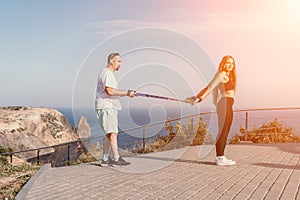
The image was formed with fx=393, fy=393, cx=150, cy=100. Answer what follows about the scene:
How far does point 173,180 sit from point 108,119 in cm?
152

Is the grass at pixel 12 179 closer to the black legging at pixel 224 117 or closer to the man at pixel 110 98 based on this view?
the man at pixel 110 98

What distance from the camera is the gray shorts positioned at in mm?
6527

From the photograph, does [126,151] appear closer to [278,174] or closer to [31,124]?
[278,174]

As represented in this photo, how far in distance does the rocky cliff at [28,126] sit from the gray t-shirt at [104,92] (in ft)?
132

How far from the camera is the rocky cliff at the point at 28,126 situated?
160 ft

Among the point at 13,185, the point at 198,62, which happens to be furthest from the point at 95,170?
the point at 198,62

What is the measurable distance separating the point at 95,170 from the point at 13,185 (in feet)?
4.41

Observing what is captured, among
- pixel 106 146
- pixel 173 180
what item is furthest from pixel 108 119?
pixel 173 180

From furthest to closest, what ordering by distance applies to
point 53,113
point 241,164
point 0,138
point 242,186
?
point 53,113 < point 0,138 < point 241,164 < point 242,186

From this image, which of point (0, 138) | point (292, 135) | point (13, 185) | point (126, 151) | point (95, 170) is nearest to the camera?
point (13, 185)

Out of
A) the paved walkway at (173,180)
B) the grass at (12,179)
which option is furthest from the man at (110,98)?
the grass at (12,179)

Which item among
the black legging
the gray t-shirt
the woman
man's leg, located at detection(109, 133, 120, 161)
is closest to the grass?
man's leg, located at detection(109, 133, 120, 161)

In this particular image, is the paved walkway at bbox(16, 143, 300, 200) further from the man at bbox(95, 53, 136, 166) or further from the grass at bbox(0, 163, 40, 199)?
the man at bbox(95, 53, 136, 166)

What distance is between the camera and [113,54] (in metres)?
→ 6.49
